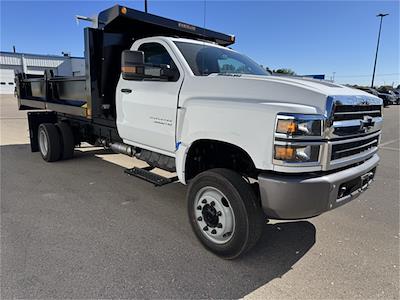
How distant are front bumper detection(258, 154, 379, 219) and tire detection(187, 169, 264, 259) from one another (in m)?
0.19

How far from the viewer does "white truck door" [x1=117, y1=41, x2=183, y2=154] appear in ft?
12.1

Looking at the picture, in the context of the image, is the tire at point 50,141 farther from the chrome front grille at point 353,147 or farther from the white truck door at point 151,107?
the chrome front grille at point 353,147

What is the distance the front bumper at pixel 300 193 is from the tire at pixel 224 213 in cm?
19

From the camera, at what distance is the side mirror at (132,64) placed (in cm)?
340

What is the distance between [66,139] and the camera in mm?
6656

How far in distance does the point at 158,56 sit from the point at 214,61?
0.75m

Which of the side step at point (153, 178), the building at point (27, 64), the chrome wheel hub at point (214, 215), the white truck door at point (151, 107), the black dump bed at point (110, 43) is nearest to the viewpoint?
the chrome wheel hub at point (214, 215)

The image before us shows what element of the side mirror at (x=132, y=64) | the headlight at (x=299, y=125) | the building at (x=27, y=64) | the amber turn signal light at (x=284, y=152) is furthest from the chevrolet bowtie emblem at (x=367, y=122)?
the building at (x=27, y=64)

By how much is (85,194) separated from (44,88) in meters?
3.58

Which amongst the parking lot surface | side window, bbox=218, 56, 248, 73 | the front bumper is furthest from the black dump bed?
the front bumper

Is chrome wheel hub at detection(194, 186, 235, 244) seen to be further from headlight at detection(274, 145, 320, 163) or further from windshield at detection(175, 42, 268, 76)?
windshield at detection(175, 42, 268, 76)

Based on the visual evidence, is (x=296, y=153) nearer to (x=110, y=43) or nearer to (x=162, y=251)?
(x=162, y=251)

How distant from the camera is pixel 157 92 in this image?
3859 millimetres

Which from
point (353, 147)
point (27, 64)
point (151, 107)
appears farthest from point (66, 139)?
point (27, 64)
